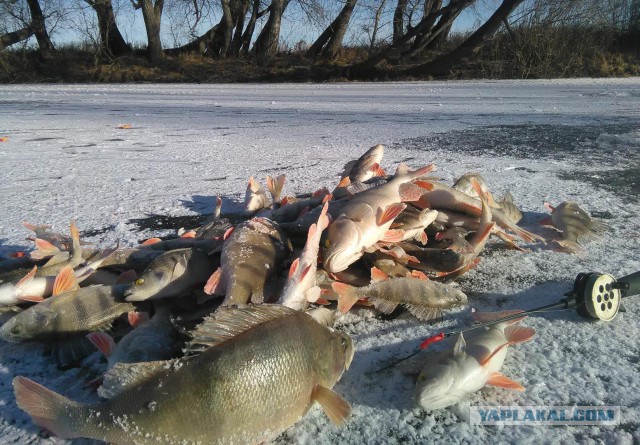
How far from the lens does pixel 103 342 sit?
1.63 meters

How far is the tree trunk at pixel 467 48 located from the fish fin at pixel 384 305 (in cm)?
1673

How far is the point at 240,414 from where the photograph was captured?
3.89ft

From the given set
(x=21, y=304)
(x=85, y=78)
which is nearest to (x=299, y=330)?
(x=21, y=304)

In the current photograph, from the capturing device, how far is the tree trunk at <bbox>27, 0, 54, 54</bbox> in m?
21.9

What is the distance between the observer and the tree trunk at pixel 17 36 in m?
21.2

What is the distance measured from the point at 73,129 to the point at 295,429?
6949mm

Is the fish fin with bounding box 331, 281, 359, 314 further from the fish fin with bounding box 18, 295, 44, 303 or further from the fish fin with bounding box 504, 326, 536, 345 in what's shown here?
the fish fin with bounding box 18, 295, 44, 303

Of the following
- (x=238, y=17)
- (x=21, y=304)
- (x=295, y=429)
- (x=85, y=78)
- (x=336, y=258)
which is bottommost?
(x=295, y=429)

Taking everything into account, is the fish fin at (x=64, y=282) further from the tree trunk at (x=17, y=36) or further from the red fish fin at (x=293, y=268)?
the tree trunk at (x=17, y=36)

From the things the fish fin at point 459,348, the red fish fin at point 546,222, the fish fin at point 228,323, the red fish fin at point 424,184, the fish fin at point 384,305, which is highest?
the red fish fin at point 424,184

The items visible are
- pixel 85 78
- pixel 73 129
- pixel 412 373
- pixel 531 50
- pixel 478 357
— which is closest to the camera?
pixel 478 357

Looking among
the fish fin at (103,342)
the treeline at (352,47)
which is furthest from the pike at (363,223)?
the treeline at (352,47)

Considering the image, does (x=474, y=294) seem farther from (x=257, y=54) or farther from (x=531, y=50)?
(x=257, y=54)

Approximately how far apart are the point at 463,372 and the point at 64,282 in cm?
156
